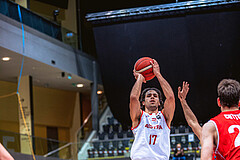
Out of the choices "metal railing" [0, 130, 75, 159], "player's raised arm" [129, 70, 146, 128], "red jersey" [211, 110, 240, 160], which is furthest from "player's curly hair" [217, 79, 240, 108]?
"metal railing" [0, 130, 75, 159]

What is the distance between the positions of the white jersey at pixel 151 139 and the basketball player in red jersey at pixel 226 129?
169 cm

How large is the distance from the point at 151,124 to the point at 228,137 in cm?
188

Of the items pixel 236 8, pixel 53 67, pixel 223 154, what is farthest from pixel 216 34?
pixel 223 154

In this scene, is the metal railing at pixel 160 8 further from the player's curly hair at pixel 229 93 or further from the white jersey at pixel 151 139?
the player's curly hair at pixel 229 93

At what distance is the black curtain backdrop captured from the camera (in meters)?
15.8

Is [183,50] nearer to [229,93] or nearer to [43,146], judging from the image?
[43,146]

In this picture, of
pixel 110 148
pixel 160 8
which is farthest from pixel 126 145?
pixel 160 8

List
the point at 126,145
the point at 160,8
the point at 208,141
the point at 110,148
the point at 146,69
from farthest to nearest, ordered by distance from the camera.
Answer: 1. the point at 160,8
2. the point at 110,148
3. the point at 126,145
4. the point at 146,69
5. the point at 208,141

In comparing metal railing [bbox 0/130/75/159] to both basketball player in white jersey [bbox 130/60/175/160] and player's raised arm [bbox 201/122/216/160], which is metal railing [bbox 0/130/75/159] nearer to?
basketball player in white jersey [bbox 130/60/175/160]

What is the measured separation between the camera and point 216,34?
622 inches

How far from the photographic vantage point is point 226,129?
3316 mm

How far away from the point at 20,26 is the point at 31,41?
0.85 m

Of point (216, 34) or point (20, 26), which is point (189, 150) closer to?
point (216, 34)

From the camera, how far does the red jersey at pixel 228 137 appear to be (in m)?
3.27
